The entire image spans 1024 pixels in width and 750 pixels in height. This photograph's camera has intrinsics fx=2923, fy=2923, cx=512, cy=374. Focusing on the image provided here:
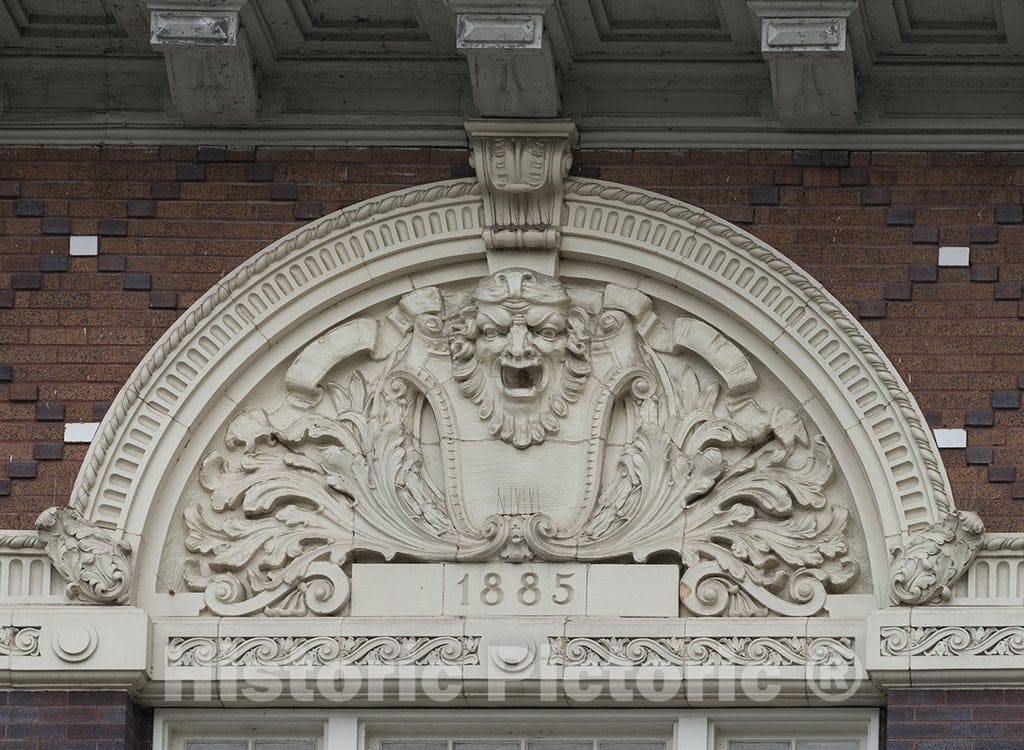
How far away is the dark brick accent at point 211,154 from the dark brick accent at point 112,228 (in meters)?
0.44

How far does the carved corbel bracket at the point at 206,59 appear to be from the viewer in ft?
39.8

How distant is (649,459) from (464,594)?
97 cm

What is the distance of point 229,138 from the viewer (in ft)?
42.0

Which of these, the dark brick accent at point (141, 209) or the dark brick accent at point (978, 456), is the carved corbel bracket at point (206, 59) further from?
the dark brick accent at point (978, 456)

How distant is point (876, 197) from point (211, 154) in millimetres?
2893

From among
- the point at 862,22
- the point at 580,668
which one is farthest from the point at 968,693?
the point at 862,22

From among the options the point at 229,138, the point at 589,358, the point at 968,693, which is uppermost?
the point at 229,138

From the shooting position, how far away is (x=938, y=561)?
38.5ft

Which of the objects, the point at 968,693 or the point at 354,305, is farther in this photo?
the point at 354,305

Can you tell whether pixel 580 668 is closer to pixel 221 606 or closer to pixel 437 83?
pixel 221 606

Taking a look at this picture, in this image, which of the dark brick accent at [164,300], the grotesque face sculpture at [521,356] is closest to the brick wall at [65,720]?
the dark brick accent at [164,300]

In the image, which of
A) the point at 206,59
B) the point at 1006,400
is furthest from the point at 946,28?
the point at 206,59

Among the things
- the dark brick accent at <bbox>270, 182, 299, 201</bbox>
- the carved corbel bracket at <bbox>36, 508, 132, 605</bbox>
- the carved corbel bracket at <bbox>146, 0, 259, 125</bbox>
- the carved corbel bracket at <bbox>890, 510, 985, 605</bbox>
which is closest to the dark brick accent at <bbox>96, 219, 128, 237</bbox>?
the carved corbel bracket at <bbox>146, 0, 259, 125</bbox>

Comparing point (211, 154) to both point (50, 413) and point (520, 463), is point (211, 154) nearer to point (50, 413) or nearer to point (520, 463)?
point (50, 413)
